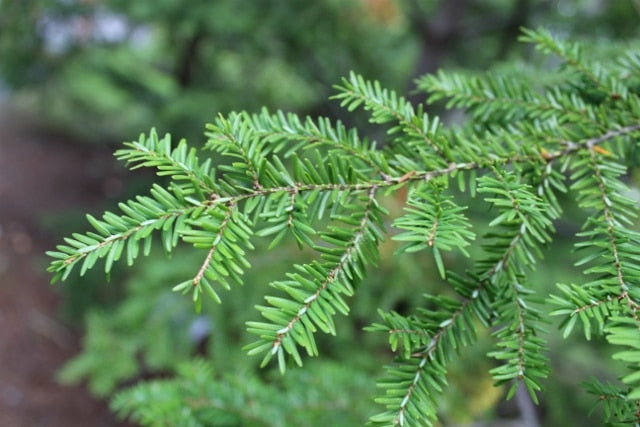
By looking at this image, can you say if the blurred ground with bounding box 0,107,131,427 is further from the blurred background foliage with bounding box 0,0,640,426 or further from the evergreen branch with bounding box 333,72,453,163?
the evergreen branch with bounding box 333,72,453,163

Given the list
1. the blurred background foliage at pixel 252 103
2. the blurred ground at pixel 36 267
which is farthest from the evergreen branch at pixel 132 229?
the blurred ground at pixel 36 267

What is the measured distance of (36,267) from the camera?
326 cm

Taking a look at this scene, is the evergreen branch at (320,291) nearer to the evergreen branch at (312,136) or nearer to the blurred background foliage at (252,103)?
the evergreen branch at (312,136)

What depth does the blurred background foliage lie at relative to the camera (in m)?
1.11

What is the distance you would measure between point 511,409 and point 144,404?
144cm

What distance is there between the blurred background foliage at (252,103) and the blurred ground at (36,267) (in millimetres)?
325

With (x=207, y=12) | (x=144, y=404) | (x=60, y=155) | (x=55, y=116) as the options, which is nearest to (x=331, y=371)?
(x=144, y=404)

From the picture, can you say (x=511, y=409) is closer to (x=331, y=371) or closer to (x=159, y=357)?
(x=331, y=371)

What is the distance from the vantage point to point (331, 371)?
117 centimetres

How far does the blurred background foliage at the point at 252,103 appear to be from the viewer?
1.11m

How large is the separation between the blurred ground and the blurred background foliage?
12.8 inches

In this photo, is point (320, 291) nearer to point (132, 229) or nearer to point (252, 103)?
point (132, 229)

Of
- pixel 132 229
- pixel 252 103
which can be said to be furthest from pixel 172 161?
pixel 252 103

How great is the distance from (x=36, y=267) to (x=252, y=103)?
1.77 meters
